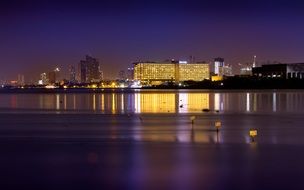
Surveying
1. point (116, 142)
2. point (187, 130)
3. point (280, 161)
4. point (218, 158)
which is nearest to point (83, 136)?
point (116, 142)

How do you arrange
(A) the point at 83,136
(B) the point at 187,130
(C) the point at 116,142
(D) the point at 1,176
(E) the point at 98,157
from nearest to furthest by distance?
(D) the point at 1,176 < (E) the point at 98,157 < (C) the point at 116,142 < (A) the point at 83,136 < (B) the point at 187,130

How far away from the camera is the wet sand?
16266 millimetres

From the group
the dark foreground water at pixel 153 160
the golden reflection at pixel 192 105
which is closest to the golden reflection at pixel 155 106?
the golden reflection at pixel 192 105

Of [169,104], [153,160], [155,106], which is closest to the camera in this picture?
[153,160]

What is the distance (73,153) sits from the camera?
74.6 feet

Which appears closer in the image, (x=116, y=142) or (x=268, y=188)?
(x=268, y=188)

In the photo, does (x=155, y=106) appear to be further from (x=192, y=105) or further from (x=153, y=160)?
(x=153, y=160)

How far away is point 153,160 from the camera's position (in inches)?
813

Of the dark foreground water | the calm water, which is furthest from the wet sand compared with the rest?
the calm water

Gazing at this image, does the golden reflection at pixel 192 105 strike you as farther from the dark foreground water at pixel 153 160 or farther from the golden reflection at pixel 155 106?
the dark foreground water at pixel 153 160

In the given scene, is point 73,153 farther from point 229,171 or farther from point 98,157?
point 229,171

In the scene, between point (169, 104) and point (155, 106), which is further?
point (169, 104)

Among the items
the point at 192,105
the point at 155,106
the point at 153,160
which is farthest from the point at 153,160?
the point at 192,105

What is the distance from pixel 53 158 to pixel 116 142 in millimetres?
6575
